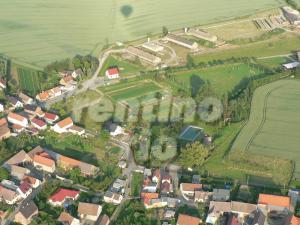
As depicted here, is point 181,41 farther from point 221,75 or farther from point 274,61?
point 274,61

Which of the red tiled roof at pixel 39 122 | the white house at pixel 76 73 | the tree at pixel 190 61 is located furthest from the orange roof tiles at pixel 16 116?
the tree at pixel 190 61

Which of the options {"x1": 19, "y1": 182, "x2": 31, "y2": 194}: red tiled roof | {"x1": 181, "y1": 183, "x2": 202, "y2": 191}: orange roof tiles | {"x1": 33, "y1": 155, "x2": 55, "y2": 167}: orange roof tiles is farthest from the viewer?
{"x1": 33, "y1": 155, "x2": 55, "y2": 167}: orange roof tiles

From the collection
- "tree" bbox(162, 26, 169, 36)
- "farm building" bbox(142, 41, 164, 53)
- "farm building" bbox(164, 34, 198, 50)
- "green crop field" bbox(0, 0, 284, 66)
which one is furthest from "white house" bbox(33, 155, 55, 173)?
"tree" bbox(162, 26, 169, 36)

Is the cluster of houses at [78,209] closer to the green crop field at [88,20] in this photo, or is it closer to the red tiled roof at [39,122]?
the red tiled roof at [39,122]

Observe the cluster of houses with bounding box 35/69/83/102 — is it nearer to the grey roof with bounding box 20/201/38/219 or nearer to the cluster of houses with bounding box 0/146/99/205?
the cluster of houses with bounding box 0/146/99/205

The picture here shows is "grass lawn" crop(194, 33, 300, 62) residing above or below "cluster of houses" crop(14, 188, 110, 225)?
above

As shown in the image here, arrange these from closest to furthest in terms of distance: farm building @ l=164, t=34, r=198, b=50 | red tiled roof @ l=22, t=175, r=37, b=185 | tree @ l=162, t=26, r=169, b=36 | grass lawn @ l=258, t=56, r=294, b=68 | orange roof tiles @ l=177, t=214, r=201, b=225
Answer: orange roof tiles @ l=177, t=214, r=201, b=225
red tiled roof @ l=22, t=175, r=37, b=185
grass lawn @ l=258, t=56, r=294, b=68
farm building @ l=164, t=34, r=198, b=50
tree @ l=162, t=26, r=169, b=36
